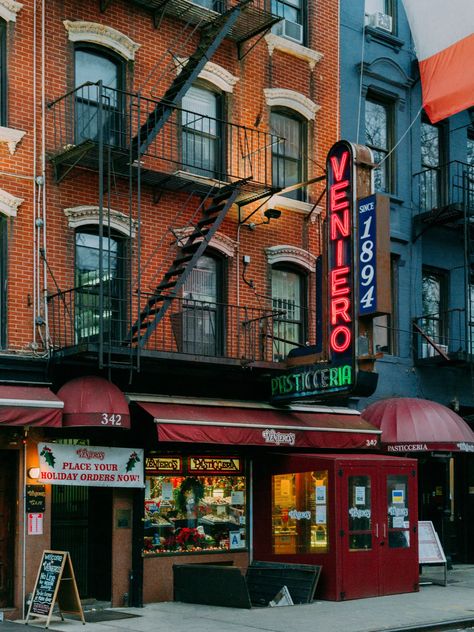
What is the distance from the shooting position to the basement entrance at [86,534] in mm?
16516

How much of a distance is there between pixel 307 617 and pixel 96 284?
6.09 meters

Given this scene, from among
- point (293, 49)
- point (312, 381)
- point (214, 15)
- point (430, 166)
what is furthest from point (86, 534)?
point (430, 166)

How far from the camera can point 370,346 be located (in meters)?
16.6

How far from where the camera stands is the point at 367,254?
17344 millimetres

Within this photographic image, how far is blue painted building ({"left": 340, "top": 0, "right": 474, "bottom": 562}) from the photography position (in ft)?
71.7

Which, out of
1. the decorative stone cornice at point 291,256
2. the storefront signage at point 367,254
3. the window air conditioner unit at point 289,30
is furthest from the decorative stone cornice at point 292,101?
the storefront signage at point 367,254

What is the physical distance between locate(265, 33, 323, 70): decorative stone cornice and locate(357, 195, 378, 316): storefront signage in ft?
15.2

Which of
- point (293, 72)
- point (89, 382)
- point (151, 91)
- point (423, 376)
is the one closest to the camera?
point (89, 382)

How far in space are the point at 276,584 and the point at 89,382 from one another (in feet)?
14.9

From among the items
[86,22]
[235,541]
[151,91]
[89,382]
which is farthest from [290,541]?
[86,22]

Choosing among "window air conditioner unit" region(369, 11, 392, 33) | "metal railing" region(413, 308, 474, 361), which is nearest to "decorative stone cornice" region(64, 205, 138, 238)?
"metal railing" region(413, 308, 474, 361)

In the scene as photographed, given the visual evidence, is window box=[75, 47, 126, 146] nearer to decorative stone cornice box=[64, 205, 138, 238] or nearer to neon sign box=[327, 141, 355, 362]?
decorative stone cornice box=[64, 205, 138, 238]

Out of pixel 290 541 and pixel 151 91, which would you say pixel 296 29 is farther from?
pixel 290 541

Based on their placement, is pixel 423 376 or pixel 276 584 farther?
pixel 423 376
